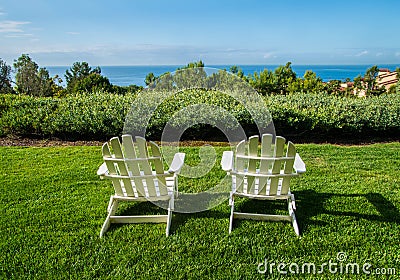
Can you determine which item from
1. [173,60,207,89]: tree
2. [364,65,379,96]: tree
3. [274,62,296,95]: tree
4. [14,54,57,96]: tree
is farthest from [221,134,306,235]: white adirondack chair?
[14,54,57,96]: tree

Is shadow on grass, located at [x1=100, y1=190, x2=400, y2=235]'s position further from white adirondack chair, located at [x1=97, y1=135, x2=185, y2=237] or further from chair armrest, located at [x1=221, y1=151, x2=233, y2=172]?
chair armrest, located at [x1=221, y1=151, x2=233, y2=172]

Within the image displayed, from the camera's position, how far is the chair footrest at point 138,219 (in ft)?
9.82

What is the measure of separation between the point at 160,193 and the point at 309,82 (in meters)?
14.1

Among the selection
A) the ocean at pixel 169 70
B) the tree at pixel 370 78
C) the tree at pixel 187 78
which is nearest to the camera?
the tree at pixel 187 78

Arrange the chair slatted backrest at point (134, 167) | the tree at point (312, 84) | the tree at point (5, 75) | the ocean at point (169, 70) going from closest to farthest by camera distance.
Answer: the chair slatted backrest at point (134, 167)
the ocean at point (169, 70)
the tree at point (312, 84)
the tree at point (5, 75)

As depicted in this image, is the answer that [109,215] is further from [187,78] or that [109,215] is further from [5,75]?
[5,75]

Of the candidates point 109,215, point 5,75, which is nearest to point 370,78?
point 109,215

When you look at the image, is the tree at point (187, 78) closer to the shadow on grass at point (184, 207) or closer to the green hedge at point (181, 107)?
the shadow on grass at point (184, 207)

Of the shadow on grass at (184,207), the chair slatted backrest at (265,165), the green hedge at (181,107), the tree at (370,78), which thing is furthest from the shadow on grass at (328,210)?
the tree at (370,78)

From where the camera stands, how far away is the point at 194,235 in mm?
2820

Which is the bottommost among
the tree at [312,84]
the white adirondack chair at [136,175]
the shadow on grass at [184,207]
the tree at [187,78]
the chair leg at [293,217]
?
the shadow on grass at [184,207]

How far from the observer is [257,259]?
2498mm
